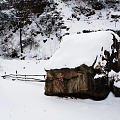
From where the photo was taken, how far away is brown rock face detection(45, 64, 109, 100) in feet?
43.6

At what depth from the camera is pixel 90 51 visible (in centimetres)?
1375

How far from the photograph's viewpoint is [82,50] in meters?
14.1

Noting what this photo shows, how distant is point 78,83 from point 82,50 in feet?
5.60

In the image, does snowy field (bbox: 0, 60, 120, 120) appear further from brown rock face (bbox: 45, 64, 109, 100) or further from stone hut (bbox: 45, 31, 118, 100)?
stone hut (bbox: 45, 31, 118, 100)

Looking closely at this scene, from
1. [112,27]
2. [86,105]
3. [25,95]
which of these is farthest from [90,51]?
[112,27]

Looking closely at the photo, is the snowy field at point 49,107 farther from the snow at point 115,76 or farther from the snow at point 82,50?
the snow at point 82,50

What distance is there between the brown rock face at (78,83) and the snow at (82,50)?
0.30 meters

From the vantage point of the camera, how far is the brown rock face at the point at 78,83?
523 inches

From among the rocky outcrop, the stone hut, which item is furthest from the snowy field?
the stone hut

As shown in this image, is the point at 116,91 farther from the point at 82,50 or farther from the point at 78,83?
the point at 82,50

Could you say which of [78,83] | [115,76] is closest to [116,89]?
[115,76]

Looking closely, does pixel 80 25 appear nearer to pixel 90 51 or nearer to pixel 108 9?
pixel 108 9

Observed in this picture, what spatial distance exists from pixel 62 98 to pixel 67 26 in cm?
1647

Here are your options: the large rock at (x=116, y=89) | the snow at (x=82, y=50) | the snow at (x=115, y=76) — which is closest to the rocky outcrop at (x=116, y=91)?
the large rock at (x=116, y=89)
